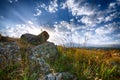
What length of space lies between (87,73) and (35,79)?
1.65m

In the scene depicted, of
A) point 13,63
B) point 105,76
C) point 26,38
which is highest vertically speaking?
point 26,38

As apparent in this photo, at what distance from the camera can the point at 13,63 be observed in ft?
19.1

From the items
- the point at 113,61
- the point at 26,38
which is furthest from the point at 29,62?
the point at 26,38

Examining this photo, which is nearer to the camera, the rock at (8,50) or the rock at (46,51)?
the rock at (8,50)

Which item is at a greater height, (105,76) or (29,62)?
(29,62)

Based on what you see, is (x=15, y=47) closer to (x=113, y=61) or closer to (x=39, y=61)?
(x=39, y=61)

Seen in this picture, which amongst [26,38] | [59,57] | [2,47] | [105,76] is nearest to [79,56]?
[59,57]

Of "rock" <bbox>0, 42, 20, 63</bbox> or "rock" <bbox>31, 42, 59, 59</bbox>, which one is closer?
"rock" <bbox>0, 42, 20, 63</bbox>

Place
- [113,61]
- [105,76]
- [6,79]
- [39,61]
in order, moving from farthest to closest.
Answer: [113,61] → [39,61] → [105,76] → [6,79]

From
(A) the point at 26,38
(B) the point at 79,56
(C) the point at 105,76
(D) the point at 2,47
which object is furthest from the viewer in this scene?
(A) the point at 26,38

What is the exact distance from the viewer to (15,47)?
6.64m

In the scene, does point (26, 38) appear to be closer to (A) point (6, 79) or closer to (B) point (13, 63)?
(B) point (13, 63)

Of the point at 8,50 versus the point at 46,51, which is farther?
the point at 46,51

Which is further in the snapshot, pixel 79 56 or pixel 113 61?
pixel 113 61
